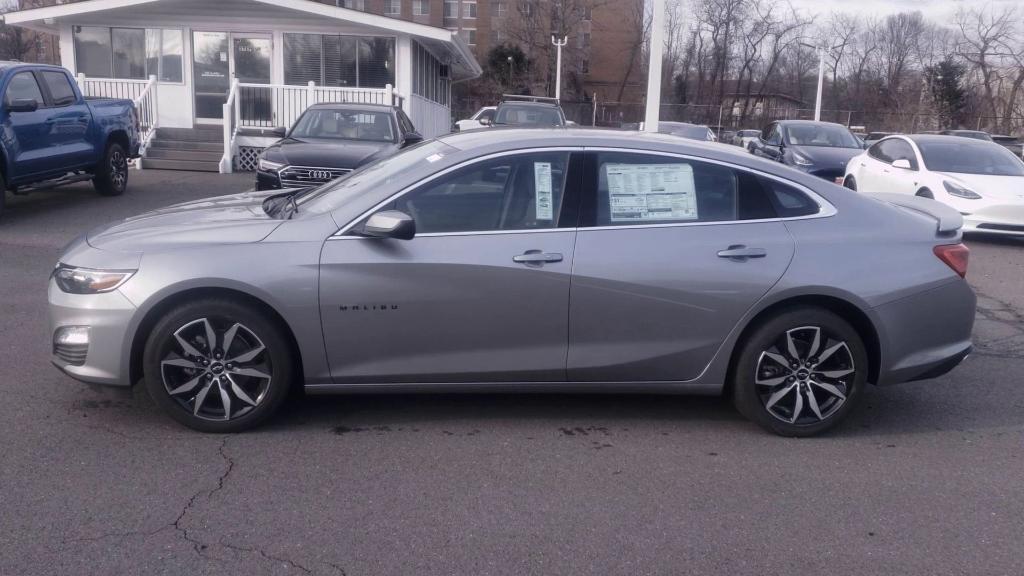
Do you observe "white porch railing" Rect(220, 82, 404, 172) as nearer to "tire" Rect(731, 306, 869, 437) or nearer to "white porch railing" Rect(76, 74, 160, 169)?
"white porch railing" Rect(76, 74, 160, 169)

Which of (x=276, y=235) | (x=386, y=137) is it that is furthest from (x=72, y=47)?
(x=276, y=235)

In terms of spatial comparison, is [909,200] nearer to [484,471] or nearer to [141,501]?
[484,471]

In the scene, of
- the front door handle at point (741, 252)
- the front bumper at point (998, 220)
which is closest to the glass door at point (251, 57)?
the front bumper at point (998, 220)

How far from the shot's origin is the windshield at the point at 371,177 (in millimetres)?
5121

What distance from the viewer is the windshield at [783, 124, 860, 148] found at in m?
18.2

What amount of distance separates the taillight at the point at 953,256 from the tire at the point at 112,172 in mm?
12007

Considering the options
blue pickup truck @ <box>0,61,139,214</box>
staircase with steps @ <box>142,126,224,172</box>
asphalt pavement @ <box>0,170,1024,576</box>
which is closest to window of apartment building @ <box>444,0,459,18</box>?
staircase with steps @ <box>142,126,224,172</box>

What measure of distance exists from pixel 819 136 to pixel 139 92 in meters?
14.6

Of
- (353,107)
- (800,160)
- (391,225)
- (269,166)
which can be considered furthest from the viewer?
(800,160)

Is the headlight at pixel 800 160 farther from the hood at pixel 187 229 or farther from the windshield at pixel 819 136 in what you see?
the hood at pixel 187 229

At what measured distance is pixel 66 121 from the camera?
12.5 m

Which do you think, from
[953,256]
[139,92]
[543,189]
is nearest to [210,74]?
[139,92]

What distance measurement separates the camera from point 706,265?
494 centimetres

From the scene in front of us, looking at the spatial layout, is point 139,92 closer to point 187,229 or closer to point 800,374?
point 187,229
